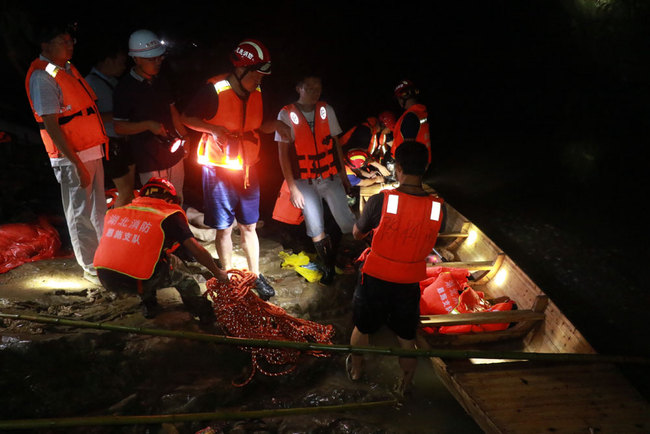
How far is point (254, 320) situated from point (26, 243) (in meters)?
2.90

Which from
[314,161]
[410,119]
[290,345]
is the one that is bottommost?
[290,345]

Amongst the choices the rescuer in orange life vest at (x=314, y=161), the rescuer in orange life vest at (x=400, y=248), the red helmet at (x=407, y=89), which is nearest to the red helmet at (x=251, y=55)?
the rescuer in orange life vest at (x=314, y=161)

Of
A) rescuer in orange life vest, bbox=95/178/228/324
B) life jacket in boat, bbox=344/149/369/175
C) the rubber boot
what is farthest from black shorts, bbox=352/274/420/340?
life jacket in boat, bbox=344/149/369/175

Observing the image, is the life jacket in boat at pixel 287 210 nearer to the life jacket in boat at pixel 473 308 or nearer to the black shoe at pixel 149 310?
the black shoe at pixel 149 310

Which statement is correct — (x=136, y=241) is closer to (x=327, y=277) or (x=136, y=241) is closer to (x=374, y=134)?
(x=327, y=277)

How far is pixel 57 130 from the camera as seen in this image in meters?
3.03

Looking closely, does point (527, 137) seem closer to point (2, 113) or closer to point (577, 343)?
point (577, 343)

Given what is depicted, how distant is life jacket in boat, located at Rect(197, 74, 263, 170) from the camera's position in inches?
128

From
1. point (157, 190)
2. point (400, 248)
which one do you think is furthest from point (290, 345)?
point (157, 190)

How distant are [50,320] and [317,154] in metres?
2.48

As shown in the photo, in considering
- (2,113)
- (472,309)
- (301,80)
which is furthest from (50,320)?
(2,113)

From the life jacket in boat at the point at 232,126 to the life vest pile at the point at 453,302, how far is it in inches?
80.3

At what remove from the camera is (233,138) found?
3.35m

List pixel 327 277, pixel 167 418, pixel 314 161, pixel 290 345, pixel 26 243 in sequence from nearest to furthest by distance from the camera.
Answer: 1. pixel 167 418
2. pixel 290 345
3. pixel 314 161
4. pixel 327 277
5. pixel 26 243
